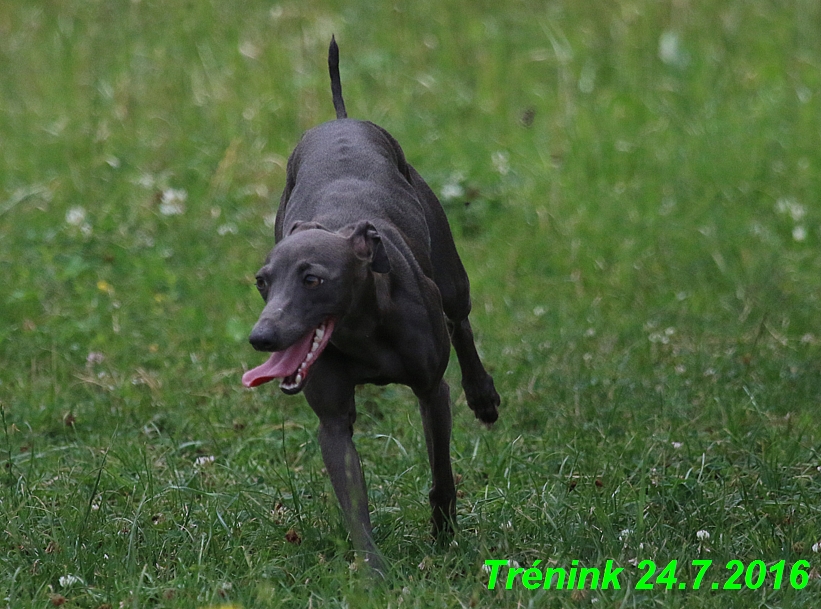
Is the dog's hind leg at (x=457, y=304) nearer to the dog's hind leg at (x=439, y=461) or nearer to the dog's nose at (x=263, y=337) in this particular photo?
the dog's hind leg at (x=439, y=461)

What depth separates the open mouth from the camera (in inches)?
129

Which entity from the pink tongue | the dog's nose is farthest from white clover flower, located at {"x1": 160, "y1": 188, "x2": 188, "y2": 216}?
the dog's nose

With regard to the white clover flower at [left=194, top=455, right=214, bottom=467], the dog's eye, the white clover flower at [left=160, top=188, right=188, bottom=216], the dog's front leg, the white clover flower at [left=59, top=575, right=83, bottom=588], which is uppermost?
the dog's eye

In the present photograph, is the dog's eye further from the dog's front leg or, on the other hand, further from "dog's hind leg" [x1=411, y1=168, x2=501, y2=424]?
"dog's hind leg" [x1=411, y1=168, x2=501, y2=424]

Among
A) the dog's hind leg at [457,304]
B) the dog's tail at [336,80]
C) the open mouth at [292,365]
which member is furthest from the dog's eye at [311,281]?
the dog's tail at [336,80]

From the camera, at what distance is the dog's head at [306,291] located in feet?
10.8

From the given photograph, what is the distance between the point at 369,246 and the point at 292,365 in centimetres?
49

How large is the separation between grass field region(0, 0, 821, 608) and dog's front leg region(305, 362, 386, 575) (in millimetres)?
94

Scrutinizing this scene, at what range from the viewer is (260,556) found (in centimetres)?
375

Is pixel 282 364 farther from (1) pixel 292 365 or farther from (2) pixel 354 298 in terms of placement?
(2) pixel 354 298

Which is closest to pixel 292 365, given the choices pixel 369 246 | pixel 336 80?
pixel 369 246

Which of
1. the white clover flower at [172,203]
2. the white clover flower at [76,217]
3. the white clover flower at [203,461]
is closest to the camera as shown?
the white clover flower at [203,461]

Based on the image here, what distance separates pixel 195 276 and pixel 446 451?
3.35 m

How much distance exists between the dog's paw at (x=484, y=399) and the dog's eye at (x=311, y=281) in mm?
1633
